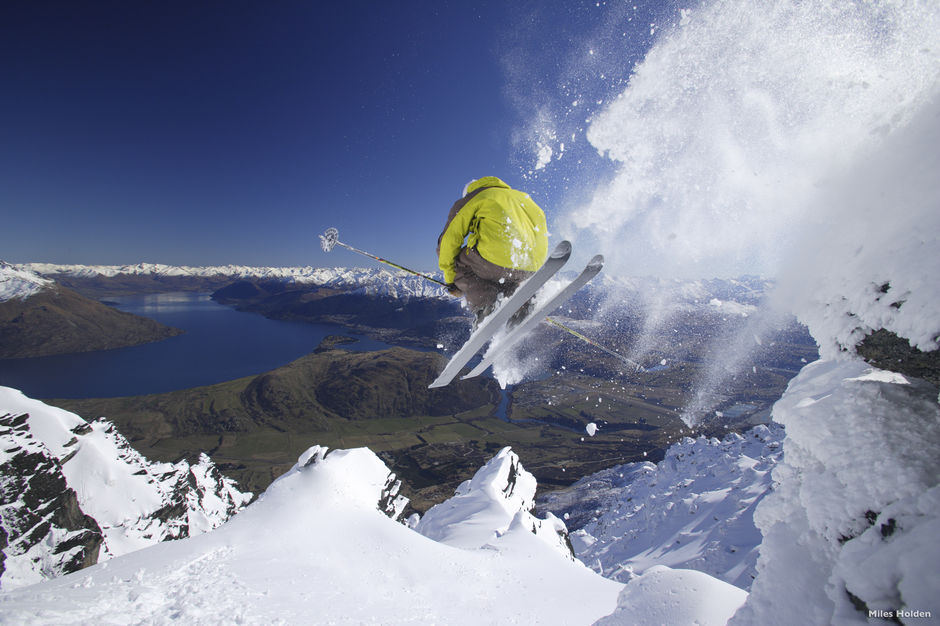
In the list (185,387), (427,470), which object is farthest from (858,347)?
(185,387)

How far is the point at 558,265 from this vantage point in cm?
431

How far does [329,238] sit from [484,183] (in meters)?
6.37

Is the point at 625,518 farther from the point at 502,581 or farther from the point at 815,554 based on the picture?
the point at 815,554

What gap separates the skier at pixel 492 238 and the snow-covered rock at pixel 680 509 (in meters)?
46.0

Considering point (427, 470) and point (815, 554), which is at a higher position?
point (815, 554)

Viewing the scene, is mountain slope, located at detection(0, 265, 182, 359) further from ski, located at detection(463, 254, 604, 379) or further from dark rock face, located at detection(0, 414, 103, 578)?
ski, located at detection(463, 254, 604, 379)

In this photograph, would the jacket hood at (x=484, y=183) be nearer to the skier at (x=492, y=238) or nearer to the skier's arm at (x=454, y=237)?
the skier at (x=492, y=238)

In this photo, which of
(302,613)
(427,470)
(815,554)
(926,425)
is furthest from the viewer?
(427,470)

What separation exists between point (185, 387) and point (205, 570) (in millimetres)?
140742

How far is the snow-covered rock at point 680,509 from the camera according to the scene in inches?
1679

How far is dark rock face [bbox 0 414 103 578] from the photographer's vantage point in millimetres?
21203

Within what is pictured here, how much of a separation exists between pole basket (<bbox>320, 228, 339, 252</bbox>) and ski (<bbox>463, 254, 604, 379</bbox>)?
5538mm

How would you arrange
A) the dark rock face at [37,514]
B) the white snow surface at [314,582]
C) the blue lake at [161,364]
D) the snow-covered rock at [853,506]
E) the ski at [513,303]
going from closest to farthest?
the snow-covered rock at [853,506]
the ski at [513,303]
the white snow surface at [314,582]
the dark rock face at [37,514]
the blue lake at [161,364]

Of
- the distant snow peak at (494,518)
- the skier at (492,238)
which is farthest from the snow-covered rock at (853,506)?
the distant snow peak at (494,518)
